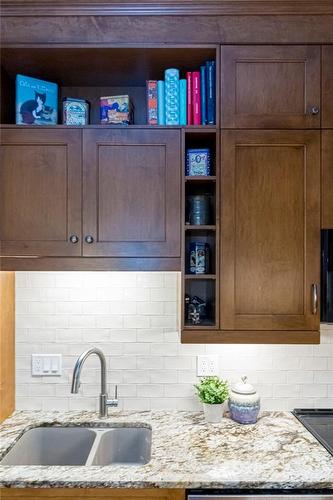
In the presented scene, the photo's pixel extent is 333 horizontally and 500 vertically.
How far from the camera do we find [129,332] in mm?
1897

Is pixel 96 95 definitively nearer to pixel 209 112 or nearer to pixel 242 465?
pixel 209 112

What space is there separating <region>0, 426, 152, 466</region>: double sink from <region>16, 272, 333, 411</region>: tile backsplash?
0.16 meters

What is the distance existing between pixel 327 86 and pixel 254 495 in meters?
1.59

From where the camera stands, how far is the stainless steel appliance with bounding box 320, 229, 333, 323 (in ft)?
5.11

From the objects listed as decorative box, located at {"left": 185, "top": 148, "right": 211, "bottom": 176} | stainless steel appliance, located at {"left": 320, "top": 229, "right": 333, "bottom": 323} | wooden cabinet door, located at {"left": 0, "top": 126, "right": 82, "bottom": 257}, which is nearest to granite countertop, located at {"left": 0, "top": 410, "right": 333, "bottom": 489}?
stainless steel appliance, located at {"left": 320, "top": 229, "right": 333, "bottom": 323}

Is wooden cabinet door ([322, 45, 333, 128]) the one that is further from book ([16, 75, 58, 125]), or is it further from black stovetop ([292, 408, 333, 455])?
black stovetop ([292, 408, 333, 455])

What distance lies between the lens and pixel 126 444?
5.65 ft

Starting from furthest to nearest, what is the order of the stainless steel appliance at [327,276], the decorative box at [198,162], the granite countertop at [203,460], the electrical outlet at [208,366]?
1. the electrical outlet at [208,366]
2. the decorative box at [198,162]
3. the stainless steel appliance at [327,276]
4. the granite countertop at [203,460]

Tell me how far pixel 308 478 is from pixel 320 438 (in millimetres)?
328

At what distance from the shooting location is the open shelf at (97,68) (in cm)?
162

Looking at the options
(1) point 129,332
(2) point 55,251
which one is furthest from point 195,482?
(2) point 55,251

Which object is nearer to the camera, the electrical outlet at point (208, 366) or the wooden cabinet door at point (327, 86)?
the wooden cabinet door at point (327, 86)

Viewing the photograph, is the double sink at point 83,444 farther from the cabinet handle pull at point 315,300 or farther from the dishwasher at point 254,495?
the cabinet handle pull at point 315,300

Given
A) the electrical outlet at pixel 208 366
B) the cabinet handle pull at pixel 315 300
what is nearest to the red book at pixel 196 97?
the cabinet handle pull at pixel 315 300
